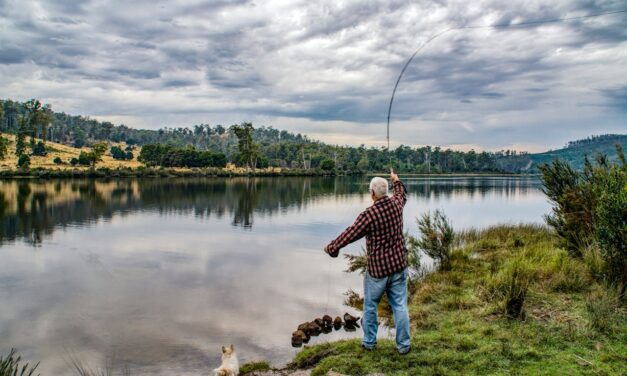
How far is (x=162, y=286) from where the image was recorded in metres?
14.2

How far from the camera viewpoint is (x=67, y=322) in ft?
35.9

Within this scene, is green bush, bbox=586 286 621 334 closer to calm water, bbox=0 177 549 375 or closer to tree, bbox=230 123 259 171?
calm water, bbox=0 177 549 375

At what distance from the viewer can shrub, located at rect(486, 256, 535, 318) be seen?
8.04 metres

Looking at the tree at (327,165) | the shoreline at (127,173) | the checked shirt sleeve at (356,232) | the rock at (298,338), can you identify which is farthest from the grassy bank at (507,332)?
the tree at (327,165)

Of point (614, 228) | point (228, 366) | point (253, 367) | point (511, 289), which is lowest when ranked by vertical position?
point (253, 367)

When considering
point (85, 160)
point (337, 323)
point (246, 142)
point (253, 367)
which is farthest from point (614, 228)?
point (85, 160)

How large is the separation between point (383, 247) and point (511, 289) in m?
3.58

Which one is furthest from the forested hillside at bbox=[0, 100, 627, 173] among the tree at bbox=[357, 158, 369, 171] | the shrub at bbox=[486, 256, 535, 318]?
the shrub at bbox=[486, 256, 535, 318]

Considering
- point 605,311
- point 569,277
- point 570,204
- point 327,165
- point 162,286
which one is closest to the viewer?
point 605,311

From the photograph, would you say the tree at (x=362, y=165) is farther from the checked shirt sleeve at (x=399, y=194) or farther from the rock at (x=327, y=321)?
the checked shirt sleeve at (x=399, y=194)

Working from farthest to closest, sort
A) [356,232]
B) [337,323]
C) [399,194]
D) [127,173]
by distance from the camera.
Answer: [127,173], [337,323], [399,194], [356,232]

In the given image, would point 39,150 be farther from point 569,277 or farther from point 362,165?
point 569,277

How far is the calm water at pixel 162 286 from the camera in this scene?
934 centimetres

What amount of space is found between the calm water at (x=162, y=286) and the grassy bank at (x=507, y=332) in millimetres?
1743
